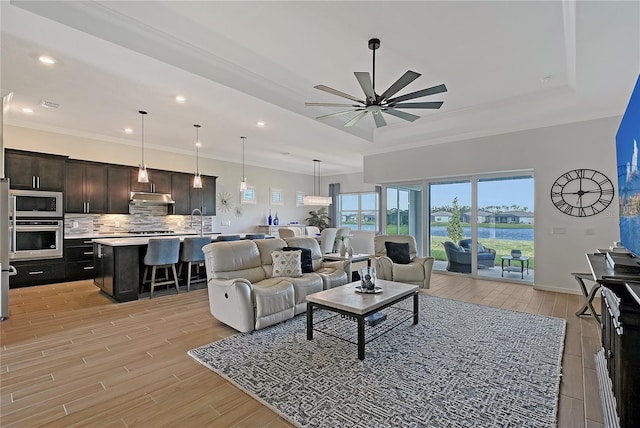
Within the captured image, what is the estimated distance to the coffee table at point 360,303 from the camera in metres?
2.71

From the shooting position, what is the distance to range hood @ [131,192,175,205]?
6.59 metres

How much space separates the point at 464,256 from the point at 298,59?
508 cm

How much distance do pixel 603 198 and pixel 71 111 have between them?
345 inches

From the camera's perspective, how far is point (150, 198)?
673cm

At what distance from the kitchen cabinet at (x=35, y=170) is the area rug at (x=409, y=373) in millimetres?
5059

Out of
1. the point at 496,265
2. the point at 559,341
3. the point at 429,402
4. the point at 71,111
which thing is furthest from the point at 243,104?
the point at 496,265

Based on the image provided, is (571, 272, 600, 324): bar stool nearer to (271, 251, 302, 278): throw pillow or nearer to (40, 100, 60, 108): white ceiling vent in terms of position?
(271, 251, 302, 278): throw pillow

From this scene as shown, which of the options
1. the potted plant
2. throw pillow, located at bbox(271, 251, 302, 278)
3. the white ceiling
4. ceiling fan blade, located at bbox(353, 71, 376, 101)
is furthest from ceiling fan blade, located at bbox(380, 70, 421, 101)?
the potted plant

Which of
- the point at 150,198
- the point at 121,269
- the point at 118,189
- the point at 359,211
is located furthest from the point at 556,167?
the point at 118,189

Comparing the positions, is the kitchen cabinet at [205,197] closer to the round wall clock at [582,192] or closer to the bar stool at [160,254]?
the bar stool at [160,254]

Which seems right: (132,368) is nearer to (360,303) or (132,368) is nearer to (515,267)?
(360,303)

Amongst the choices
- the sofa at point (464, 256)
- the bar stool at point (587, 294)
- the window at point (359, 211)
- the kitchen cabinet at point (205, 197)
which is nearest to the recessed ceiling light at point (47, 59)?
Result: the kitchen cabinet at point (205, 197)

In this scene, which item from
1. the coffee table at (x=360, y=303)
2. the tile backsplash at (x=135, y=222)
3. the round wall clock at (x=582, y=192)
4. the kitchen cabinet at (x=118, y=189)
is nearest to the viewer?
the coffee table at (x=360, y=303)

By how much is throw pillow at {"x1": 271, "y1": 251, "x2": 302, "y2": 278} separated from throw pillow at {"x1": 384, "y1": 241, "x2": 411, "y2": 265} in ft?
6.30
